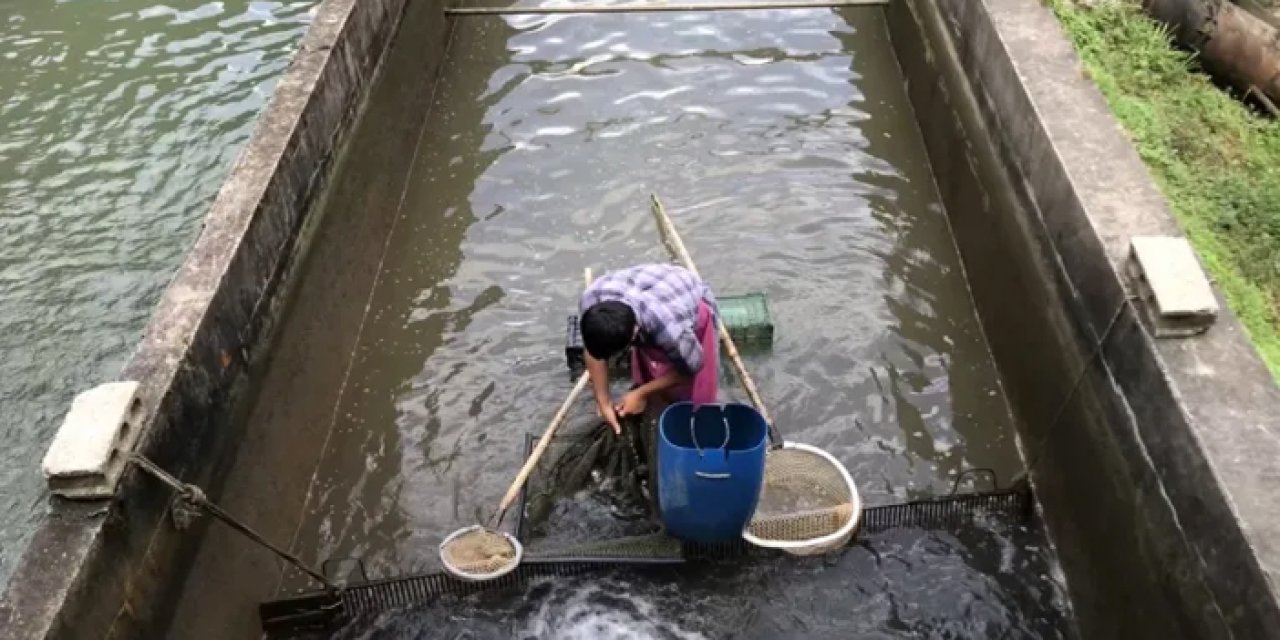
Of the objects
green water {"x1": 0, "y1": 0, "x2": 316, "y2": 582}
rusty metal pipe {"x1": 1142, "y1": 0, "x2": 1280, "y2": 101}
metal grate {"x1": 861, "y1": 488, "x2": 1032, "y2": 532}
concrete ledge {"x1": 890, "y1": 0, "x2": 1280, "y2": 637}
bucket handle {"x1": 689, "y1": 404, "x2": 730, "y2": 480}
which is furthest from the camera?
rusty metal pipe {"x1": 1142, "y1": 0, "x2": 1280, "y2": 101}

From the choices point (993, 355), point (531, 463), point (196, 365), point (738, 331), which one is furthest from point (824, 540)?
A: point (196, 365)

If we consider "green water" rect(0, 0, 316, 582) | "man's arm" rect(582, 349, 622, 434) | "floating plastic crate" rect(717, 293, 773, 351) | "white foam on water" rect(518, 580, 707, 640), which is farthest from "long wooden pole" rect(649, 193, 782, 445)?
"green water" rect(0, 0, 316, 582)

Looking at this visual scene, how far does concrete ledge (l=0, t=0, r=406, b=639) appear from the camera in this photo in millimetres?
3725

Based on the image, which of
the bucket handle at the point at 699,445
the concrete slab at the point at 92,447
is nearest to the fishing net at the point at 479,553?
the bucket handle at the point at 699,445

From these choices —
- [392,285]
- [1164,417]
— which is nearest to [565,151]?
[392,285]

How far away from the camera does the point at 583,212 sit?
7598 mm

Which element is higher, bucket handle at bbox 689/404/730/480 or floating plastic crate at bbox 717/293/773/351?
bucket handle at bbox 689/404/730/480

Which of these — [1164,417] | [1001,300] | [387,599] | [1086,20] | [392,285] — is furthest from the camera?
[1086,20]

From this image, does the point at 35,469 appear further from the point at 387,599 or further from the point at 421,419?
the point at 387,599

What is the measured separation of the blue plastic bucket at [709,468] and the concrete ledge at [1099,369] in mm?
1630

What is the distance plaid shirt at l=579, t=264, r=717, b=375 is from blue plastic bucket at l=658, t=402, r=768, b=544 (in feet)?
A: 0.86

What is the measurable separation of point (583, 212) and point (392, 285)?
1498 mm

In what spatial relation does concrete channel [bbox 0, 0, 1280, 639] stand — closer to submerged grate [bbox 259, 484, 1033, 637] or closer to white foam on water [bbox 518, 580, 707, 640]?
submerged grate [bbox 259, 484, 1033, 637]

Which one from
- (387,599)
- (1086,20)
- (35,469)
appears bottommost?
(35,469)
